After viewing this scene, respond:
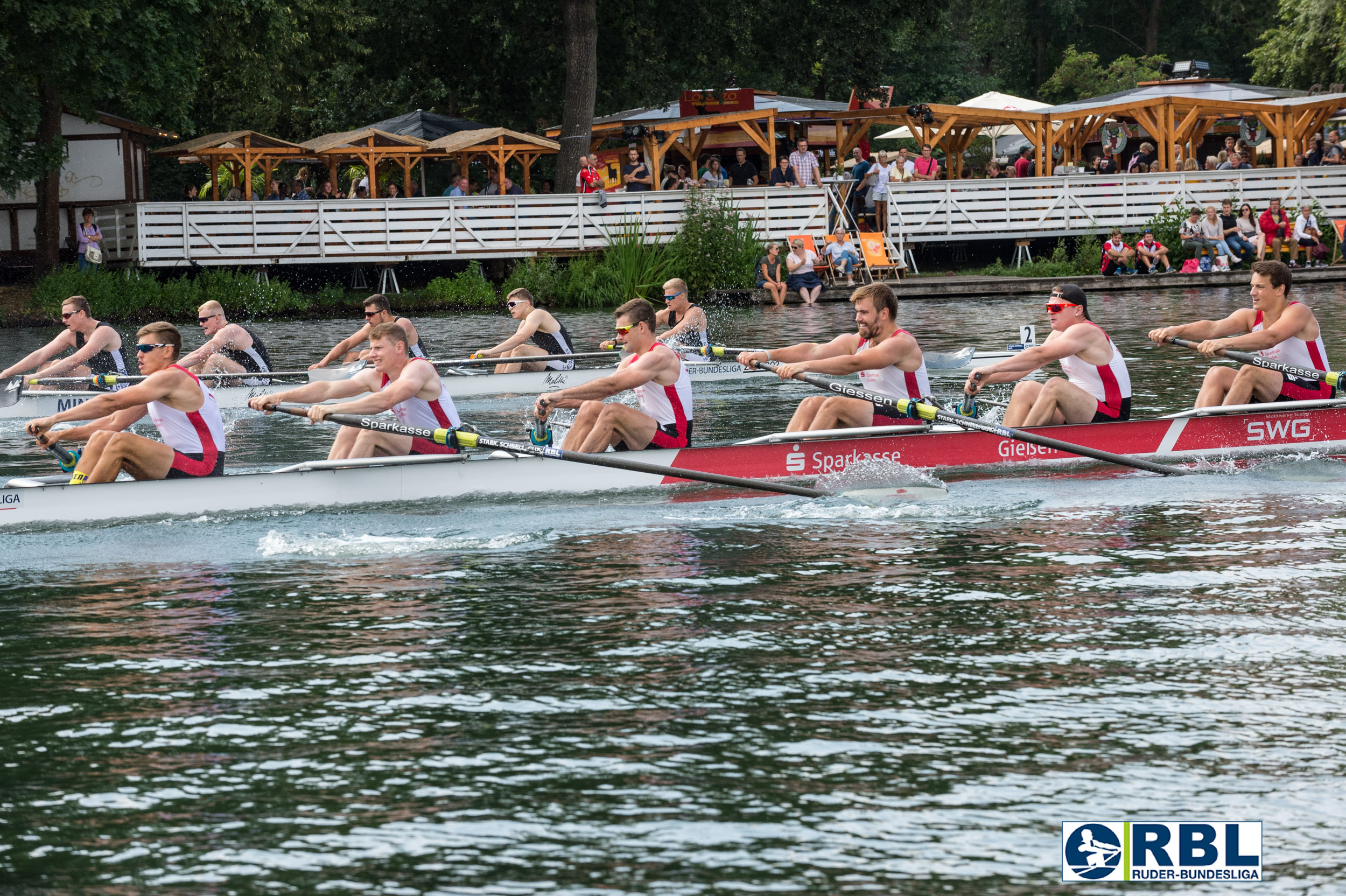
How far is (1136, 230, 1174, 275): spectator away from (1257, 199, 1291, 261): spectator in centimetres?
189

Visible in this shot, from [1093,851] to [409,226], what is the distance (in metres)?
29.4

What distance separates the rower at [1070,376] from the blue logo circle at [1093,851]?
7.27 m

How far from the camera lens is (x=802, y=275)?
31.6 m

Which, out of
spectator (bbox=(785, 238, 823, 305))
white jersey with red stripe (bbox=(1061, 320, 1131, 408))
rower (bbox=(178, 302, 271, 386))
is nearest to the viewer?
white jersey with red stripe (bbox=(1061, 320, 1131, 408))

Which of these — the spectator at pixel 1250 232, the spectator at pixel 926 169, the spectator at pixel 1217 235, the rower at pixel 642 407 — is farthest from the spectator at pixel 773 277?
the rower at pixel 642 407

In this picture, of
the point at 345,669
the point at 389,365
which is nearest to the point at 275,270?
the point at 389,365

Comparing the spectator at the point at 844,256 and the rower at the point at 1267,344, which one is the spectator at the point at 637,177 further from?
the rower at the point at 1267,344

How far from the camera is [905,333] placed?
13.2 metres

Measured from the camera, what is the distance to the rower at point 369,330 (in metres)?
15.9

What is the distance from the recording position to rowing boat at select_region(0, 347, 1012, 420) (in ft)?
60.1

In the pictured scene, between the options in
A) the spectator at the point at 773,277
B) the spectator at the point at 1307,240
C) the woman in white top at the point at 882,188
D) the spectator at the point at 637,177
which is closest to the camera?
the spectator at the point at 773,277

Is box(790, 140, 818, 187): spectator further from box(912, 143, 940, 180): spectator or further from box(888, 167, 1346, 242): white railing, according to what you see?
box(912, 143, 940, 180): spectator

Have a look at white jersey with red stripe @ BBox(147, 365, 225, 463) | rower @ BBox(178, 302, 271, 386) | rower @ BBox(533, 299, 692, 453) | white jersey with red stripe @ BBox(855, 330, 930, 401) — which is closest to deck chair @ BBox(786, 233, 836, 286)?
rower @ BBox(178, 302, 271, 386)

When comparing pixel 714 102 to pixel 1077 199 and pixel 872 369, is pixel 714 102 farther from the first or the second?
pixel 872 369
